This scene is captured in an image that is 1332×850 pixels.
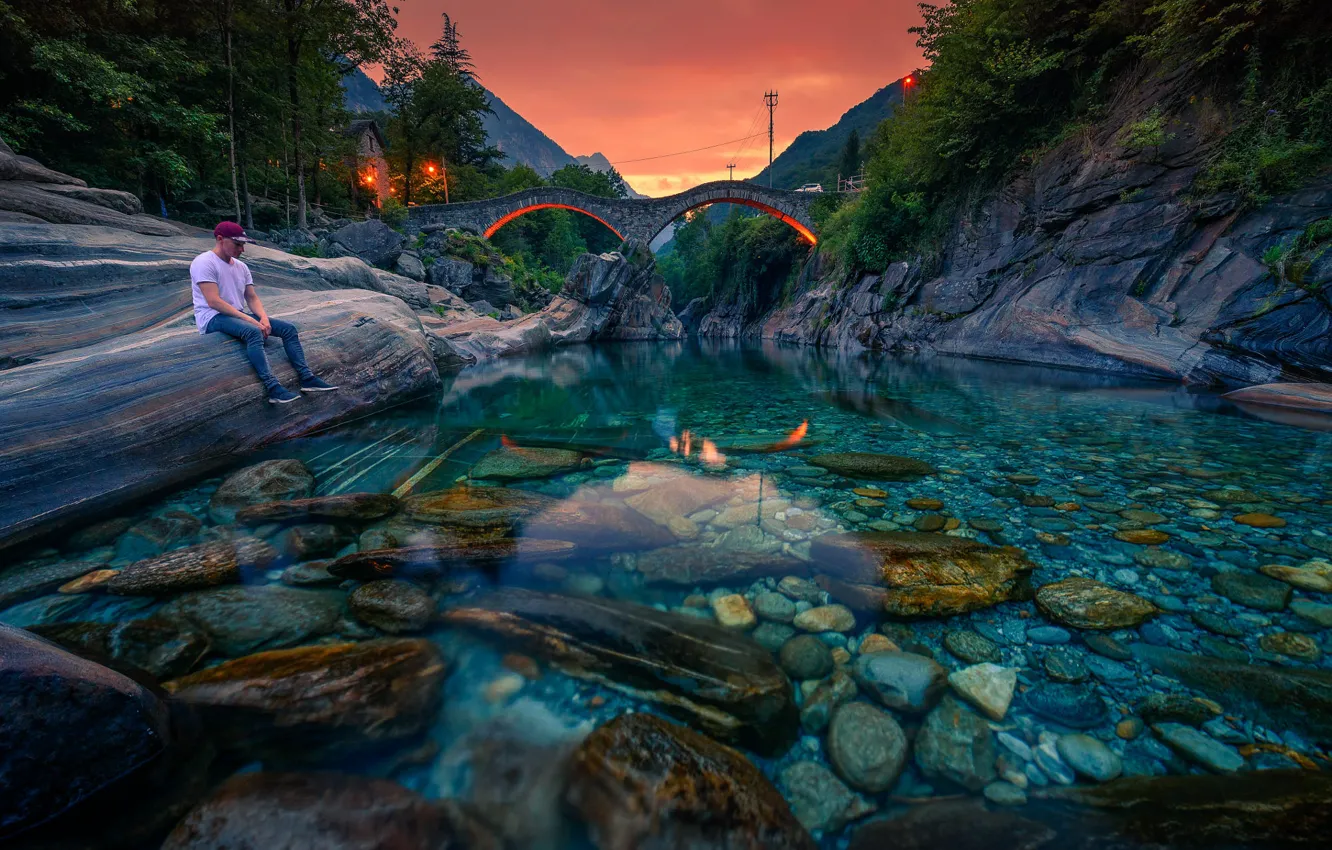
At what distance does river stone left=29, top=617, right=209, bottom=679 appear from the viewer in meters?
2.17

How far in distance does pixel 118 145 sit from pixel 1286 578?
2293cm

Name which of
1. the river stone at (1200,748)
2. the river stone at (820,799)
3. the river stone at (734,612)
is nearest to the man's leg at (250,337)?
the river stone at (734,612)

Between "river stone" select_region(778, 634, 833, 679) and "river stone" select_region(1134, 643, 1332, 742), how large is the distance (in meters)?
1.43

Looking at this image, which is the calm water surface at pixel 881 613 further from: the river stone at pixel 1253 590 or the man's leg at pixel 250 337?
the man's leg at pixel 250 337

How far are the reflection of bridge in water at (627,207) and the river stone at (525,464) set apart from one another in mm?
32215

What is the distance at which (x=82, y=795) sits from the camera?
5.07ft

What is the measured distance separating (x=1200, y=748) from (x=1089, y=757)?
1.34 feet

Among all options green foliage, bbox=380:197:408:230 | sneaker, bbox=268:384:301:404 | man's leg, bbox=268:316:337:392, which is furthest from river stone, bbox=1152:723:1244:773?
green foliage, bbox=380:197:408:230

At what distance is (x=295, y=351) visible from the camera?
19.8ft

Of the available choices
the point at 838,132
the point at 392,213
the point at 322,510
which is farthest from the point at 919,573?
the point at 838,132

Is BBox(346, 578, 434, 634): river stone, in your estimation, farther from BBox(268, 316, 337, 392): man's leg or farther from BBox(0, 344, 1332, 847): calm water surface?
BBox(268, 316, 337, 392): man's leg

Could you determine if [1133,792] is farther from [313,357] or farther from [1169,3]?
[1169,3]

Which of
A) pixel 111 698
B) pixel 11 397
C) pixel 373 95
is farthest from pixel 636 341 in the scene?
pixel 373 95

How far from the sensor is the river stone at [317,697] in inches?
70.6
